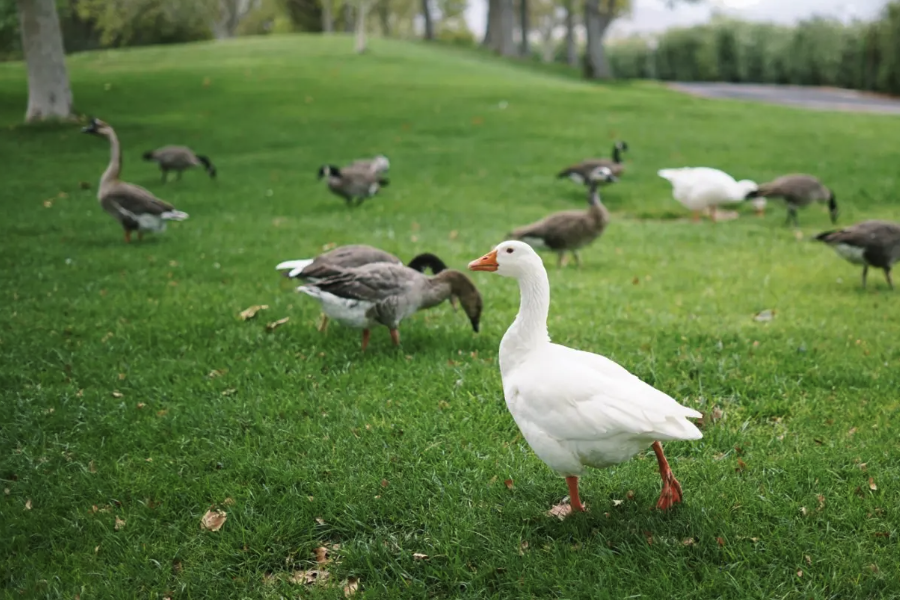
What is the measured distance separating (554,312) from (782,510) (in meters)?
3.88

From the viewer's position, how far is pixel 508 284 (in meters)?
9.20

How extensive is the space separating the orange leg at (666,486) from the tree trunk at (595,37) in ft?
119

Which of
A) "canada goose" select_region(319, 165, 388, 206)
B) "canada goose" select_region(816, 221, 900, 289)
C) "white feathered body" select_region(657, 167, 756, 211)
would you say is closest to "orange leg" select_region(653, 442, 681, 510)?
"canada goose" select_region(816, 221, 900, 289)

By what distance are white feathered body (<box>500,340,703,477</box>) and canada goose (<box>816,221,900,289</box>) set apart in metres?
5.65

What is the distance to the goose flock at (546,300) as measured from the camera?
3.84 metres

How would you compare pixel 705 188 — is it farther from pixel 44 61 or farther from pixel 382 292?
pixel 44 61

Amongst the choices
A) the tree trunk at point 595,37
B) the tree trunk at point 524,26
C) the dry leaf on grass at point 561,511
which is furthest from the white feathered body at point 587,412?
the tree trunk at point 524,26

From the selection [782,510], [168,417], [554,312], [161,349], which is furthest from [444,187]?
[782,510]

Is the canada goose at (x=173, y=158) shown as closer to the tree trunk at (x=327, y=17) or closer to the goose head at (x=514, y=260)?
the goose head at (x=514, y=260)

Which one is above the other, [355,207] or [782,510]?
[355,207]

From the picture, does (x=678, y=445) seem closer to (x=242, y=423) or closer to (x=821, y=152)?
(x=242, y=423)

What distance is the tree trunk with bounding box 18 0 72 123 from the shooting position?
67.1 feet

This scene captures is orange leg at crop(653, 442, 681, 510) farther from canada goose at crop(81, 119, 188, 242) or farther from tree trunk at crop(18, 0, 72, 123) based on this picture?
tree trunk at crop(18, 0, 72, 123)

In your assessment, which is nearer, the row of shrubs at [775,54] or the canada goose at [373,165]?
the canada goose at [373,165]
